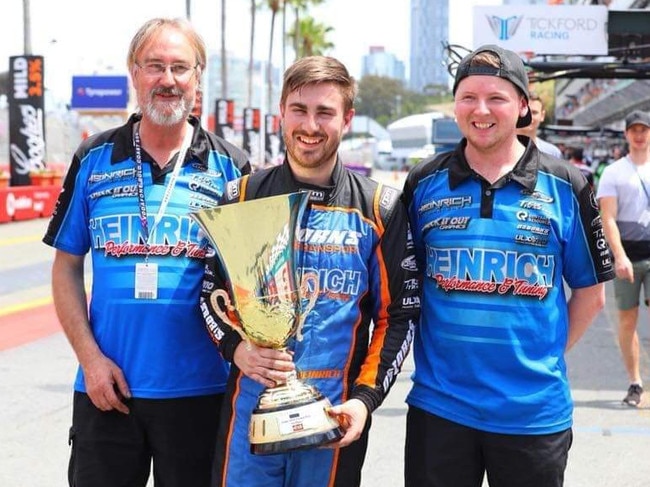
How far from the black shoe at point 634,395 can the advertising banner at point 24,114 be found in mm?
18471

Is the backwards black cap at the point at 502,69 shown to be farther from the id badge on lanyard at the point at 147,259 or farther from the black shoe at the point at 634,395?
the black shoe at the point at 634,395

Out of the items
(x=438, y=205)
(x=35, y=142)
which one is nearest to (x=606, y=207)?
(x=438, y=205)

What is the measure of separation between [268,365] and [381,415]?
11.6ft

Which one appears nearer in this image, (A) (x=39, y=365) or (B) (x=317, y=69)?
(B) (x=317, y=69)

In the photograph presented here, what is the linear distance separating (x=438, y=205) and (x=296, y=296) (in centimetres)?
63

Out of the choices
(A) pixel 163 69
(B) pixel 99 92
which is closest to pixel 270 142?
(B) pixel 99 92

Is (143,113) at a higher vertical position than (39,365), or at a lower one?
higher

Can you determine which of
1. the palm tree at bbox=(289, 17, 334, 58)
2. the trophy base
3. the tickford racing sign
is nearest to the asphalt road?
the trophy base

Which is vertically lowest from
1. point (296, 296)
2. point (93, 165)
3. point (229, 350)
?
point (229, 350)

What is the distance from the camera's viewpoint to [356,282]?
2.63m

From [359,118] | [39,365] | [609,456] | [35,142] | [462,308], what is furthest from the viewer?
[359,118]

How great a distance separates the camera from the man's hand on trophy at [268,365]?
8.00 feet

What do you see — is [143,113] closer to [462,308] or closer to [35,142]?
[462,308]

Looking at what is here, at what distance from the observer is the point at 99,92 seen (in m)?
45.8
